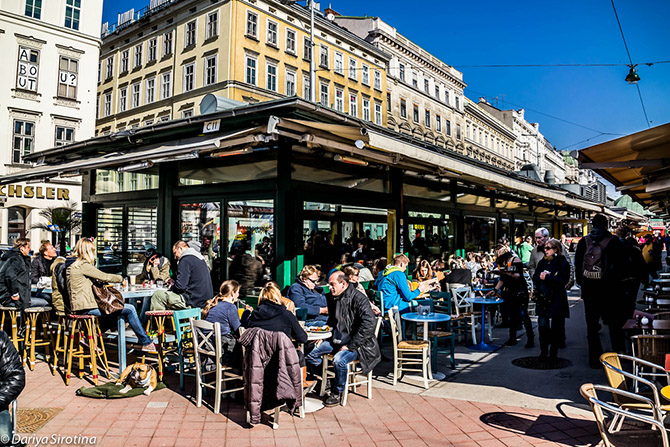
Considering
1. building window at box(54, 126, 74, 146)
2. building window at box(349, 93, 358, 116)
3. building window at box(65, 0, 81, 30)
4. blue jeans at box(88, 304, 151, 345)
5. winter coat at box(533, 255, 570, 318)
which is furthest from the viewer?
building window at box(349, 93, 358, 116)

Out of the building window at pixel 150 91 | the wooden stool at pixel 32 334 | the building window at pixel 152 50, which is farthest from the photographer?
the building window at pixel 152 50

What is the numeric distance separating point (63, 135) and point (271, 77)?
1389cm

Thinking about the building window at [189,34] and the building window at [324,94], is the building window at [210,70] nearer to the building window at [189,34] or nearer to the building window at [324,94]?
the building window at [189,34]

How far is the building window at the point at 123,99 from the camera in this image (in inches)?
1517

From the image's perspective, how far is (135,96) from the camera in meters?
37.7

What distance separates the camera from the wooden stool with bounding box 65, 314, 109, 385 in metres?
5.97

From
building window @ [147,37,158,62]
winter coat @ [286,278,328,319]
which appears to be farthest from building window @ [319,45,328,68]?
winter coat @ [286,278,328,319]

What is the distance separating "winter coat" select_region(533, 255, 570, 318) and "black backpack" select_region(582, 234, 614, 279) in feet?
1.18

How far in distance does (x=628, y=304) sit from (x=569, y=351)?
4.45ft

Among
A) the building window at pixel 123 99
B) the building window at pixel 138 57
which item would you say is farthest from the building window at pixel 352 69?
the building window at pixel 123 99

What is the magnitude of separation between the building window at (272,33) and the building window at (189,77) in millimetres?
5639

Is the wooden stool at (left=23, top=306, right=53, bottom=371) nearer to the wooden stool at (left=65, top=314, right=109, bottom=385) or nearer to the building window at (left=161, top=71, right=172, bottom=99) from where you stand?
the wooden stool at (left=65, top=314, right=109, bottom=385)

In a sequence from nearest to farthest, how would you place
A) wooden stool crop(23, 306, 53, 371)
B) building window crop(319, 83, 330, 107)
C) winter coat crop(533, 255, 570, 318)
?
winter coat crop(533, 255, 570, 318) < wooden stool crop(23, 306, 53, 371) < building window crop(319, 83, 330, 107)

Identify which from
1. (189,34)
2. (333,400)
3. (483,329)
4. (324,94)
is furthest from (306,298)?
(324,94)
